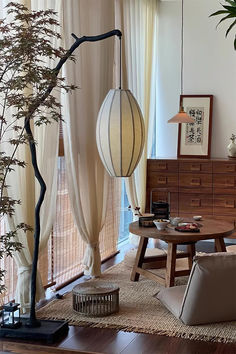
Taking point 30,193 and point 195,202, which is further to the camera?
point 195,202

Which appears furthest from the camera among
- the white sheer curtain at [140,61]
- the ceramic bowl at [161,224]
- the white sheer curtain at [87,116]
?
the white sheer curtain at [140,61]

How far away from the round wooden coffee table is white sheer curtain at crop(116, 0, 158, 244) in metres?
1.65

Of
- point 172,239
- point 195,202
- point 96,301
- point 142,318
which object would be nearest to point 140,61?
point 195,202

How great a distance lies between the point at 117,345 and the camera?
3.56 metres

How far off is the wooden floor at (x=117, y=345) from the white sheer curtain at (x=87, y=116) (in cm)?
149

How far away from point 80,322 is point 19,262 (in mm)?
623

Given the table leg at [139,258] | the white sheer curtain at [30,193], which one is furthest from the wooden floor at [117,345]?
the table leg at [139,258]

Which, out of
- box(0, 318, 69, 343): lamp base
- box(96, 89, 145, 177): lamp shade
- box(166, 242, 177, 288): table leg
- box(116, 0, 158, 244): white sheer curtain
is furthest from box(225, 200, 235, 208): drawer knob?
box(0, 318, 69, 343): lamp base

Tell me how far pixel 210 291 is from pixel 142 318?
1.85 feet

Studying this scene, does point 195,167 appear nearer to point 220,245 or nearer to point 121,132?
point 220,245

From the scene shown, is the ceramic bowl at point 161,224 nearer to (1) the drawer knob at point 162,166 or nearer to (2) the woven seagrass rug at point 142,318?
(2) the woven seagrass rug at point 142,318

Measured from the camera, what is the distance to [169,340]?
3.64m

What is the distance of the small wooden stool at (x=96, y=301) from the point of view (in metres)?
4.13

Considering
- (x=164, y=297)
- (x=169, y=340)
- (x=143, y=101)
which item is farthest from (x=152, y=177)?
(x=169, y=340)
